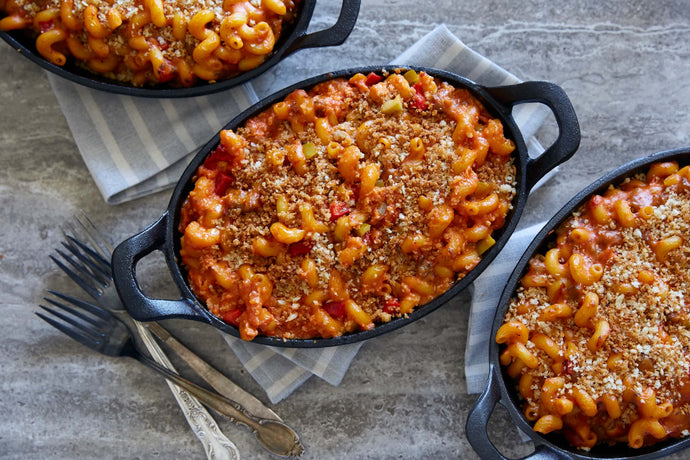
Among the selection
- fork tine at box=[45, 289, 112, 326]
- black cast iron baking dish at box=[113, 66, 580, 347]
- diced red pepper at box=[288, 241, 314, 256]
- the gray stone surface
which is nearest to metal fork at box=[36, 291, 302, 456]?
fork tine at box=[45, 289, 112, 326]

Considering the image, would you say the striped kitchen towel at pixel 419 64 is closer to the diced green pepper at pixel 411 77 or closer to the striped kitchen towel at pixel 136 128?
the diced green pepper at pixel 411 77

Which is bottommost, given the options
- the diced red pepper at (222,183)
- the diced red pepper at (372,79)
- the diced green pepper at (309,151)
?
the diced red pepper at (222,183)

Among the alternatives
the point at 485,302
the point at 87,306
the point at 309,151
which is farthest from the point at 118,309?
the point at 485,302

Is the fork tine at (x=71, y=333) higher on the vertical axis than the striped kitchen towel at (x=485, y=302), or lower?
lower

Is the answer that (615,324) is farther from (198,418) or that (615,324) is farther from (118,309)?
(118,309)

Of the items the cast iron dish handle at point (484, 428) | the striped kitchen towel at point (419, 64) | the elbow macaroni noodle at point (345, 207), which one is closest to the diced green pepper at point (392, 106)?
the elbow macaroni noodle at point (345, 207)

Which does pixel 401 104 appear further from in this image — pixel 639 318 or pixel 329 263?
pixel 639 318

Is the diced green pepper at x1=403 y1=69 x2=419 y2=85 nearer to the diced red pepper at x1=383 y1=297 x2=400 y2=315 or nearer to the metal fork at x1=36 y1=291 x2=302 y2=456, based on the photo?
the diced red pepper at x1=383 y1=297 x2=400 y2=315
